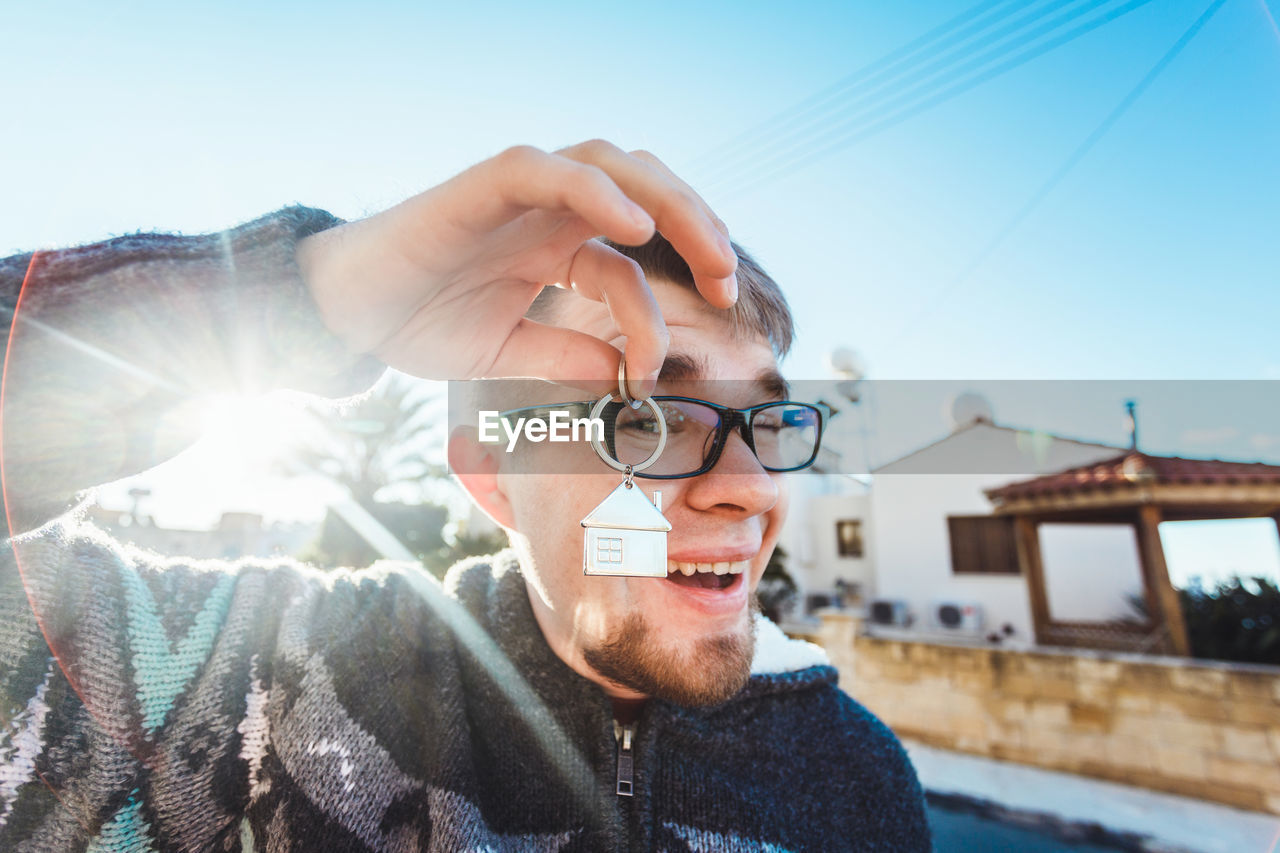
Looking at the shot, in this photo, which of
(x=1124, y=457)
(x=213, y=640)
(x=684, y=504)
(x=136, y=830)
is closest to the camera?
(x=136, y=830)

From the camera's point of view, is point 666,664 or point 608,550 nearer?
point 608,550

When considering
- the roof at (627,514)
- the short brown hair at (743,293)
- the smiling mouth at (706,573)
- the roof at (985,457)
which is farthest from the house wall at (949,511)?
the roof at (627,514)

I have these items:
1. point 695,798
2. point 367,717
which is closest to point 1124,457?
point 695,798

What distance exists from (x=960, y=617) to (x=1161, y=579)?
663cm

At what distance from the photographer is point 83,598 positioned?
3.73 feet

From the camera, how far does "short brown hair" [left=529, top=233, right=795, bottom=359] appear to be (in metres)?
1.87

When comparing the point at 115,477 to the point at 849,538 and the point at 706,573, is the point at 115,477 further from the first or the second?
the point at 849,538

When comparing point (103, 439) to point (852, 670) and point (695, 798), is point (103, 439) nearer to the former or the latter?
point (695, 798)

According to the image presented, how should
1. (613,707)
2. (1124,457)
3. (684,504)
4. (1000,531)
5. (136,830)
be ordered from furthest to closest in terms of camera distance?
(1000,531)
(1124,457)
(613,707)
(684,504)
(136,830)

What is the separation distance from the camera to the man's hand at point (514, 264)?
3.15 feet

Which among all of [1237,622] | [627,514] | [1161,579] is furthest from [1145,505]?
[627,514]

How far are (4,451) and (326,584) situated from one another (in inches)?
29.9

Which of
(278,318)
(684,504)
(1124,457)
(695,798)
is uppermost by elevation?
(1124,457)

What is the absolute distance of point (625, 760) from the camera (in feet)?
5.48
